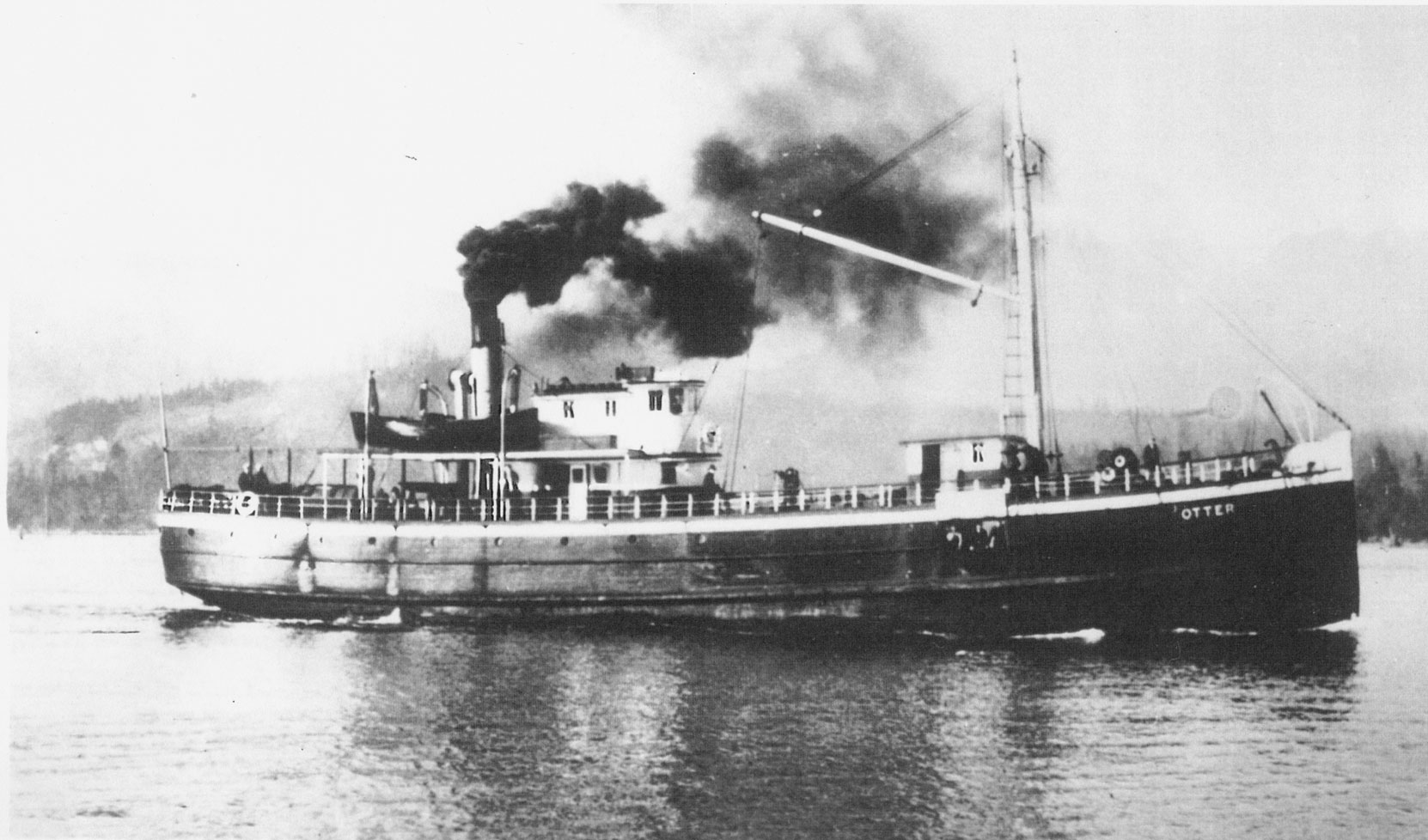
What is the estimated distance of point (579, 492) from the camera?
12711mm

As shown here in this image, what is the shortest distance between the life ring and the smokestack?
241 centimetres

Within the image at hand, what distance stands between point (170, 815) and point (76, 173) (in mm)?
5011

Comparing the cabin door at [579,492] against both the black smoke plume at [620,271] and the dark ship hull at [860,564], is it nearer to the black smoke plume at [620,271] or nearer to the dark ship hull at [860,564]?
the dark ship hull at [860,564]

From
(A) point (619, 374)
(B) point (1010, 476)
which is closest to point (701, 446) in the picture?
(A) point (619, 374)

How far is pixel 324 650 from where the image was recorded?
1108 centimetres

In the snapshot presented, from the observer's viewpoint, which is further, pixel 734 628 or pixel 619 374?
pixel 734 628

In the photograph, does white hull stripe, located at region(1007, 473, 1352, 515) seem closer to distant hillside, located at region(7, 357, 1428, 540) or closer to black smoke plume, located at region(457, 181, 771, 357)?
distant hillside, located at region(7, 357, 1428, 540)

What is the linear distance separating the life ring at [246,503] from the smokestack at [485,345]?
241cm

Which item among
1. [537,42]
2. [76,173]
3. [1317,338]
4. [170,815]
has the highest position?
[537,42]

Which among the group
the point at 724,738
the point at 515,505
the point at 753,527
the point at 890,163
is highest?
the point at 890,163

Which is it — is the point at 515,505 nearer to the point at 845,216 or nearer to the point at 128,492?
the point at 128,492

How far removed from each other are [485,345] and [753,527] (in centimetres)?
310

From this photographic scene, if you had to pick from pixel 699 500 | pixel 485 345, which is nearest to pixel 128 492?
pixel 485 345

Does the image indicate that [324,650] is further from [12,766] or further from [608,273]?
[608,273]
